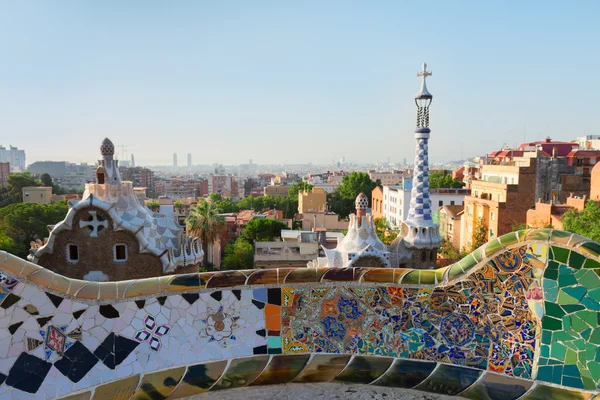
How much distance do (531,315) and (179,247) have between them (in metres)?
8.70

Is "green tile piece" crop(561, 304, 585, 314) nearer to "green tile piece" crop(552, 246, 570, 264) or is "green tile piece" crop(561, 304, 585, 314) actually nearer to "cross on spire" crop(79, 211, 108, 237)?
"green tile piece" crop(552, 246, 570, 264)

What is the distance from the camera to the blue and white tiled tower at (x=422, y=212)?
35.4 ft

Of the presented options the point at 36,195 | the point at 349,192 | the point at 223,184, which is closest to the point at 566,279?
the point at 349,192

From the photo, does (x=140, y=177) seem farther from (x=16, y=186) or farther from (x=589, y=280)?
(x=589, y=280)

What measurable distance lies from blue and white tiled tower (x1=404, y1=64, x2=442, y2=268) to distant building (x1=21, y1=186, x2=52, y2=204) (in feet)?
128

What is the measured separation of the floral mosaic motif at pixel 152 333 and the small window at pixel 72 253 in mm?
7040

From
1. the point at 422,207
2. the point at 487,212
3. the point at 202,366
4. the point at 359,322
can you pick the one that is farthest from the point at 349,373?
the point at 487,212

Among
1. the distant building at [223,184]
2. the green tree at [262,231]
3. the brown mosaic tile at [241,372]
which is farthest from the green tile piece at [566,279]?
the distant building at [223,184]

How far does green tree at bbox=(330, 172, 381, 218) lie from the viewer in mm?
44906

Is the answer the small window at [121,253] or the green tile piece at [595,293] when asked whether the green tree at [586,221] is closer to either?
the green tile piece at [595,293]

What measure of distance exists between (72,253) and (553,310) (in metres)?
9.02

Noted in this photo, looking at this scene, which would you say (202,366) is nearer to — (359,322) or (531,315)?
→ (359,322)

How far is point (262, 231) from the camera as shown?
2762 centimetres

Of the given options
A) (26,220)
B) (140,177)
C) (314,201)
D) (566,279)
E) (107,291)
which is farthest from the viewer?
(140,177)
